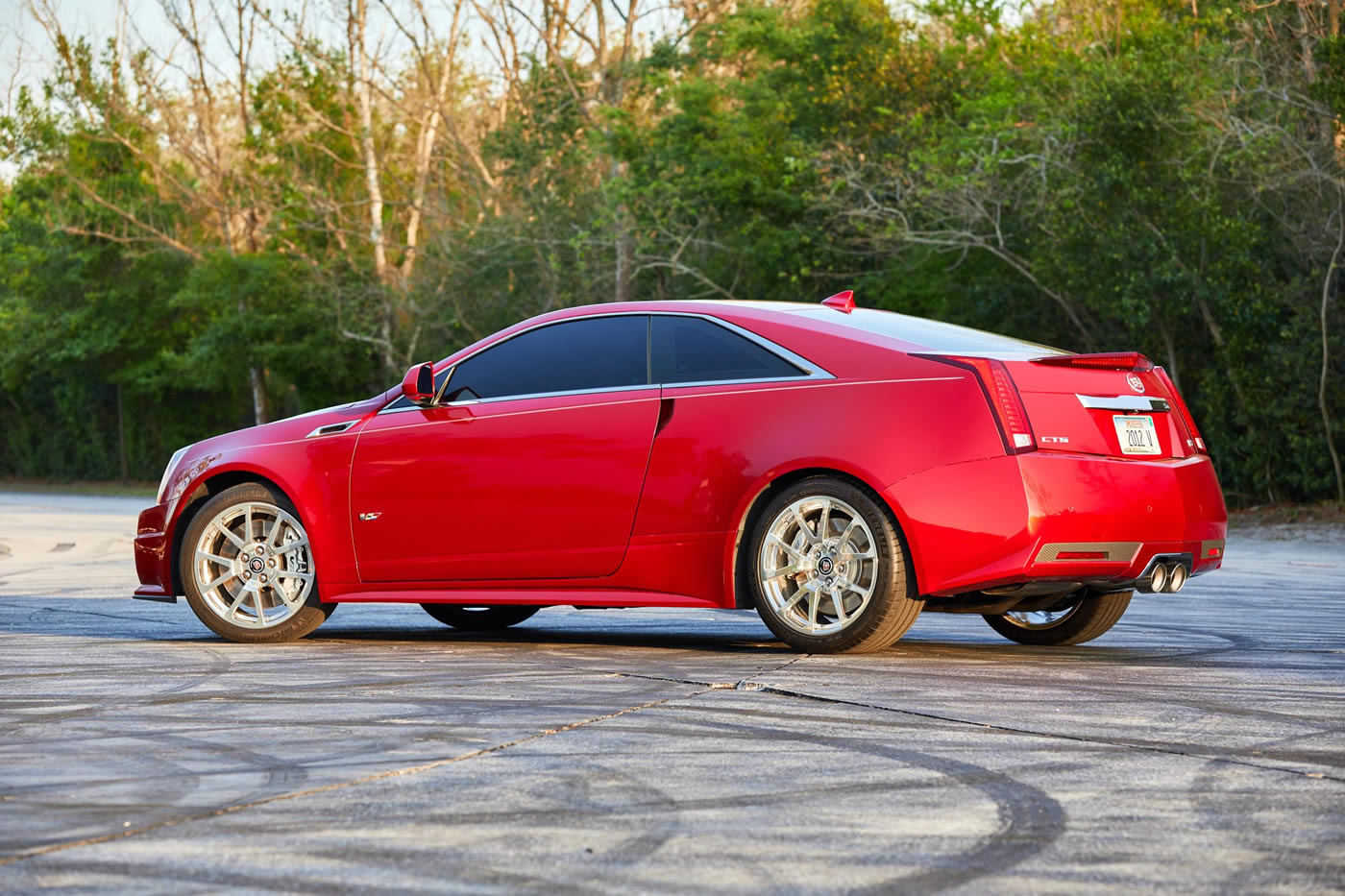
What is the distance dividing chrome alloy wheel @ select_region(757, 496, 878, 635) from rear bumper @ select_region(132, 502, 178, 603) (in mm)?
3386

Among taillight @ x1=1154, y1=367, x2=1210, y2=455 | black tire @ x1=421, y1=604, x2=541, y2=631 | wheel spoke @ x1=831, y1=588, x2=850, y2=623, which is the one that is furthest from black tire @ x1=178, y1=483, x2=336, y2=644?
taillight @ x1=1154, y1=367, x2=1210, y2=455

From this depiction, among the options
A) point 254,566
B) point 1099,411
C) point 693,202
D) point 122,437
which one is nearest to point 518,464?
point 254,566

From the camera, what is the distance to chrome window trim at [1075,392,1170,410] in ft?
23.8

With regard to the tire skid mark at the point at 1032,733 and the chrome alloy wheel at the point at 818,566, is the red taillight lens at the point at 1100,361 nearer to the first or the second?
the chrome alloy wheel at the point at 818,566

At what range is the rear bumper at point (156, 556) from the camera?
8891mm

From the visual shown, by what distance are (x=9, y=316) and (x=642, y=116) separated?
22936 mm

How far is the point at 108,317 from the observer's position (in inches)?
1858

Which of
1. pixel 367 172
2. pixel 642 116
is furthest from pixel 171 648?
pixel 367 172

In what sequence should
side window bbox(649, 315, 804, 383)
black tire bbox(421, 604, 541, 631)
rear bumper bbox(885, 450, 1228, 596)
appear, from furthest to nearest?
1. black tire bbox(421, 604, 541, 631)
2. side window bbox(649, 315, 804, 383)
3. rear bumper bbox(885, 450, 1228, 596)

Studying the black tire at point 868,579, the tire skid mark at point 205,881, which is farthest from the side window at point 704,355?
the tire skid mark at point 205,881

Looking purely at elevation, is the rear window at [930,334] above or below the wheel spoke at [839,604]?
above

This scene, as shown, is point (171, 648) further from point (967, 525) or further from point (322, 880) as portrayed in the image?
point (322, 880)

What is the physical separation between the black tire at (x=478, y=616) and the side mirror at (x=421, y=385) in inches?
65.2

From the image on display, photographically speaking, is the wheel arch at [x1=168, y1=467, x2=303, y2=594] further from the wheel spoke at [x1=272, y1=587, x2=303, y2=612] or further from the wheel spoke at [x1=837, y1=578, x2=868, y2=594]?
the wheel spoke at [x1=837, y1=578, x2=868, y2=594]
